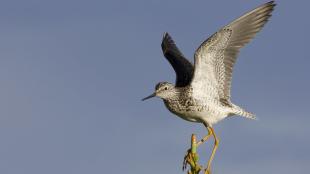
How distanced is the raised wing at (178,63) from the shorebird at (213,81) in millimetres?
137

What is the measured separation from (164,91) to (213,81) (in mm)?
1326

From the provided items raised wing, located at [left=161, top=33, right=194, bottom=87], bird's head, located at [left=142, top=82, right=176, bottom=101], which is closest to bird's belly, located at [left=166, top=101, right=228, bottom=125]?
bird's head, located at [left=142, top=82, right=176, bottom=101]

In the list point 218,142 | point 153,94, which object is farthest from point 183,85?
point 218,142

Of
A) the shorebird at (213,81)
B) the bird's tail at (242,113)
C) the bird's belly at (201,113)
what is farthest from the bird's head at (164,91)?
the bird's tail at (242,113)

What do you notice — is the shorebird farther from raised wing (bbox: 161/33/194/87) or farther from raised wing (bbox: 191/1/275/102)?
raised wing (bbox: 161/33/194/87)

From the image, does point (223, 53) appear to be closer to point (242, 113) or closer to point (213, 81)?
point (213, 81)

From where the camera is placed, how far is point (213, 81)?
15445 millimetres

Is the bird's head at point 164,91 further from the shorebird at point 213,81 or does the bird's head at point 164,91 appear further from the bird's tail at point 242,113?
the bird's tail at point 242,113

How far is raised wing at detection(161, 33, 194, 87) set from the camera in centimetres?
1639

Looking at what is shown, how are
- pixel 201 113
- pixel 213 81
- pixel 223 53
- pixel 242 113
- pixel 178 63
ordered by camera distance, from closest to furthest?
pixel 201 113
pixel 213 81
pixel 223 53
pixel 242 113
pixel 178 63

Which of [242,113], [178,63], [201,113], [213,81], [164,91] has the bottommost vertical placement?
[242,113]

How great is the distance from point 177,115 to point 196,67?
1374mm

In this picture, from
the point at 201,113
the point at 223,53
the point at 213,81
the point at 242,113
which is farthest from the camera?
the point at 242,113

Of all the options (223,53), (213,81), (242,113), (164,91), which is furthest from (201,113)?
(223,53)
